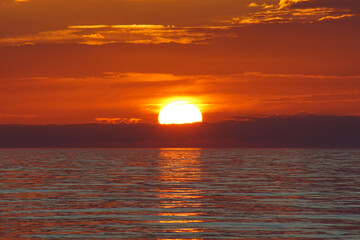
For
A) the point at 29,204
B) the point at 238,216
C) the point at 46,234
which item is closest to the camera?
the point at 46,234

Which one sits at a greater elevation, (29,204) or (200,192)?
(200,192)

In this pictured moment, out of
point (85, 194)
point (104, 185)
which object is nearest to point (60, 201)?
point (85, 194)

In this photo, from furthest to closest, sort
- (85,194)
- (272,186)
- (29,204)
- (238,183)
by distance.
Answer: (238,183) < (272,186) < (85,194) < (29,204)

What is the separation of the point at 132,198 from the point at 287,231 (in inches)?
790

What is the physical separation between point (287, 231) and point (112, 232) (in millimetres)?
8723

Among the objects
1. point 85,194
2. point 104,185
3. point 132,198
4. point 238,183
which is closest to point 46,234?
point 132,198

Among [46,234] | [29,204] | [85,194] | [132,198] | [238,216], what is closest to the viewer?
[46,234]

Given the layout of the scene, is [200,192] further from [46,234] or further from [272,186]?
[46,234]

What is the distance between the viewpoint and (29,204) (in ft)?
156

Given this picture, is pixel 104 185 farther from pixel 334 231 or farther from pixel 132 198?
pixel 334 231

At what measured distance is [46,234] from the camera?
109 feet

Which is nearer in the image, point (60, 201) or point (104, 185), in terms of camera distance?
point (60, 201)

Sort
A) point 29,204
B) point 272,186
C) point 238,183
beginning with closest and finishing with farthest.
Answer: point 29,204, point 272,186, point 238,183

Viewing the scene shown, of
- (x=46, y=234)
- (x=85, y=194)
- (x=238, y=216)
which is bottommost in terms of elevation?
(x=46, y=234)
